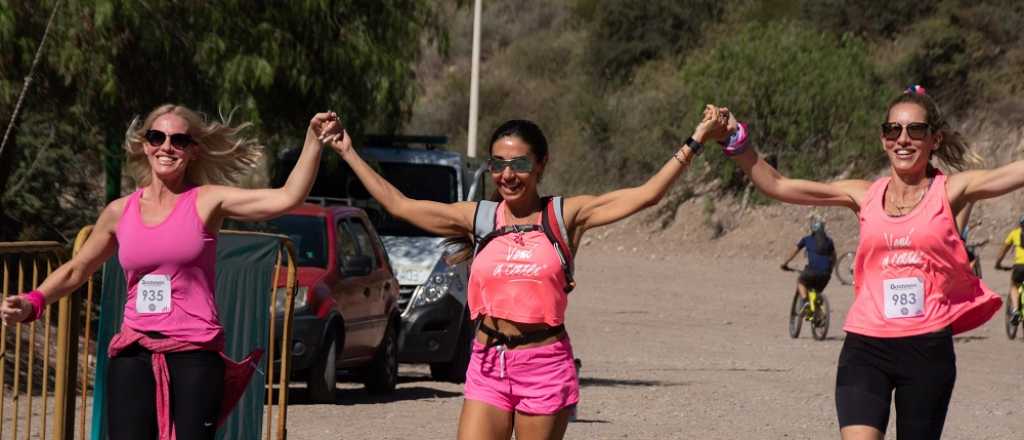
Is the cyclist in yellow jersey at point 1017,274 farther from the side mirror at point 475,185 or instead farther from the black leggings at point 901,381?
the black leggings at point 901,381

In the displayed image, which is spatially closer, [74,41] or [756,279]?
[74,41]

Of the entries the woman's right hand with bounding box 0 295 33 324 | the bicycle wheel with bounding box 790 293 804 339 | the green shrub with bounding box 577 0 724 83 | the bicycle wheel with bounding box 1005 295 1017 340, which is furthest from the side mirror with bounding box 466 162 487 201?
the green shrub with bounding box 577 0 724 83

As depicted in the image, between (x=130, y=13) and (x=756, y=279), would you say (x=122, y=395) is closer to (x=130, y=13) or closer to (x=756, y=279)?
(x=130, y=13)

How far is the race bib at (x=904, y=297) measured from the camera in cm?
662

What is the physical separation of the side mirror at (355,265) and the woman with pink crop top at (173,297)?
25.9 feet

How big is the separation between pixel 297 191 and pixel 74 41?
9.39 meters

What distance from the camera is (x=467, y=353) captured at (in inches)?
684

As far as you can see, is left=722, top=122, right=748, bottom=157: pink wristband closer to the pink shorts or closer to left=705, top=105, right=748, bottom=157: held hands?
left=705, top=105, right=748, bottom=157: held hands

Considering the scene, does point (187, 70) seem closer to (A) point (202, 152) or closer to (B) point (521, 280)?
(A) point (202, 152)

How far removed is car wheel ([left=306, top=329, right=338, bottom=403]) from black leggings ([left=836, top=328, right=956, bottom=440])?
7907 millimetres

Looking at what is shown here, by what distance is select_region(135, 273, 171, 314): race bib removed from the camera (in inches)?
254

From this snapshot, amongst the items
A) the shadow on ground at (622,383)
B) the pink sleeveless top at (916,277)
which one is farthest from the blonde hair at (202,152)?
the shadow on ground at (622,383)

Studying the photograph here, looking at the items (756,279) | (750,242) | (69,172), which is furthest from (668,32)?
(69,172)

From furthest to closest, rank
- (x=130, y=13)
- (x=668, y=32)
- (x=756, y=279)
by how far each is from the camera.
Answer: (x=668, y=32) < (x=756, y=279) < (x=130, y=13)
